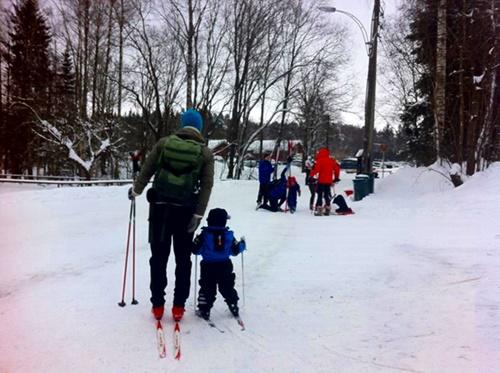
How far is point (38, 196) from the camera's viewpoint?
1401 cm

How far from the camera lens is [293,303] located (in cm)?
478

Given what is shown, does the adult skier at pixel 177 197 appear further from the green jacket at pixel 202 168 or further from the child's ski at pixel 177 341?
the child's ski at pixel 177 341

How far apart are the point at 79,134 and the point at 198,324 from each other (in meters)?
27.1

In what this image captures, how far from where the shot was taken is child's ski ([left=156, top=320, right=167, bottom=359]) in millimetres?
3540

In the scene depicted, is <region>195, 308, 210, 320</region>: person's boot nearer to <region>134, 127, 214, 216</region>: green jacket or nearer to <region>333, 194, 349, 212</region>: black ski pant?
<region>134, 127, 214, 216</region>: green jacket

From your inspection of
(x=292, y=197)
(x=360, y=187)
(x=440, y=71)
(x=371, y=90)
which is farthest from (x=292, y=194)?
(x=371, y=90)

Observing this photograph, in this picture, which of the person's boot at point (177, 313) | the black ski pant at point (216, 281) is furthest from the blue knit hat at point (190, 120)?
the person's boot at point (177, 313)

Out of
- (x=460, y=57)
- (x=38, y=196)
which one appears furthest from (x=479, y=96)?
(x=38, y=196)

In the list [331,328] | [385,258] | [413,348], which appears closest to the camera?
[413,348]

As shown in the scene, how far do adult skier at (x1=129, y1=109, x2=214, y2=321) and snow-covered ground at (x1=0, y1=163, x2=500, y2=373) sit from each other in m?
0.45

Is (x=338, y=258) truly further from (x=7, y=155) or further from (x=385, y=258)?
(x=7, y=155)

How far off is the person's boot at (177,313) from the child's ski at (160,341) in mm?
190

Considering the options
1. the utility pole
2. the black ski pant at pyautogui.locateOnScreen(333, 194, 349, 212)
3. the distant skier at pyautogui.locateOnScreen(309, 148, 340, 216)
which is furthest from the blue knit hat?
the utility pole

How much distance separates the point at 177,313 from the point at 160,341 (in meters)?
0.53
